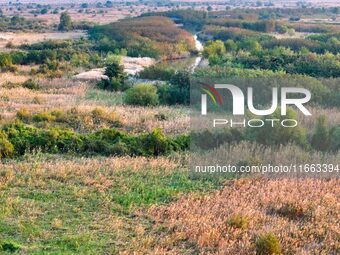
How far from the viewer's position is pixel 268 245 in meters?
8.34

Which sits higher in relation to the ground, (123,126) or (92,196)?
(92,196)

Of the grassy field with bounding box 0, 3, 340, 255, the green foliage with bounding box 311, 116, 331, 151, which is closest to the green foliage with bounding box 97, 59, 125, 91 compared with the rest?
the grassy field with bounding box 0, 3, 340, 255

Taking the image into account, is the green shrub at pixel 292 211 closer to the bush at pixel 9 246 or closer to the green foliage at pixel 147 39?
the bush at pixel 9 246

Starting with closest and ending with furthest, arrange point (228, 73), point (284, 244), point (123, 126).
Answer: point (284, 244) → point (123, 126) → point (228, 73)

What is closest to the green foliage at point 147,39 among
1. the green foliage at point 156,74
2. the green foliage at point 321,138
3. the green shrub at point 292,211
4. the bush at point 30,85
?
the green foliage at point 156,74

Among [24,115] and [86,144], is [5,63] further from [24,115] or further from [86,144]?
[86,144]

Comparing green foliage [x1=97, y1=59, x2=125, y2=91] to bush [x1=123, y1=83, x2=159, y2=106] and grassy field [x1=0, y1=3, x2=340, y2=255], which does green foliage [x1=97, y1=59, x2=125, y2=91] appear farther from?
bush [x1=123, y1=83, x2=159, y2=106]

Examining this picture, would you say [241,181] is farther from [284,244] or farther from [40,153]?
[40,153]

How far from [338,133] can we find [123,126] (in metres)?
7.15

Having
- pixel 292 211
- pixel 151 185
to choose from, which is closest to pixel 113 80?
pixel 151 185

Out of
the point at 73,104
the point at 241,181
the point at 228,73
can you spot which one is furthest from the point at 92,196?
the point at 228,73

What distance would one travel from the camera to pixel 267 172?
12.7 meters

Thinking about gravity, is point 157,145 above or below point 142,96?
→ above

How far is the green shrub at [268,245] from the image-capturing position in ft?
27.3
